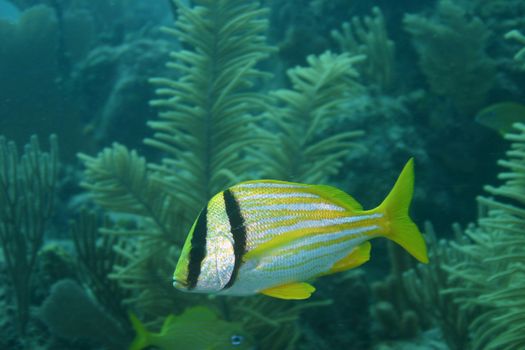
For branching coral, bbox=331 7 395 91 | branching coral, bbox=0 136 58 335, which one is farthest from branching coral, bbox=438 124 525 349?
branching coral, bbox=331 7 395 91

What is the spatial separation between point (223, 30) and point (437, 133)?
3934mm

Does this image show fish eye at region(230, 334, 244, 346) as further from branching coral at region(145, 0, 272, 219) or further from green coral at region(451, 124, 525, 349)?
green coral at region(451, 124, 525, 349)

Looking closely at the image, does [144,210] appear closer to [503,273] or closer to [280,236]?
[280,236]

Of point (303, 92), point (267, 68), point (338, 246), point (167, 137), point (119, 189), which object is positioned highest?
point (267, 68)

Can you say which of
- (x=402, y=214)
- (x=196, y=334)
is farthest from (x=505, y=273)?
(x=196, y=334)

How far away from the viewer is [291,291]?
5.28 feet

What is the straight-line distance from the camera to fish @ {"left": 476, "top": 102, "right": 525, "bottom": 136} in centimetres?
529

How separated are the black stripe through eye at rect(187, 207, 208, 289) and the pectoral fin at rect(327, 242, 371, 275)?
500 mm

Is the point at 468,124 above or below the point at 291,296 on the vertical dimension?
above

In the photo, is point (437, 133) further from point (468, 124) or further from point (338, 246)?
point (338, 246)

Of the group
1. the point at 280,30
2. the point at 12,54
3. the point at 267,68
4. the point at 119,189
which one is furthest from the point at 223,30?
the point at 12,54

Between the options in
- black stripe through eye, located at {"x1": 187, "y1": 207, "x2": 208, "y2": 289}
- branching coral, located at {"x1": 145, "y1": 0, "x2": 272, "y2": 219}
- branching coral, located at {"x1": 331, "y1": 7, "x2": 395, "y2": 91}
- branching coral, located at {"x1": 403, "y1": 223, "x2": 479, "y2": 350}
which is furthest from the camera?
branching coral, located at {"x1": 331, "y1": 7, "x2": 395, "y2": 91}

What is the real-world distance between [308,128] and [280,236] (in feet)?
8.39

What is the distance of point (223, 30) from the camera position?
153 inches
